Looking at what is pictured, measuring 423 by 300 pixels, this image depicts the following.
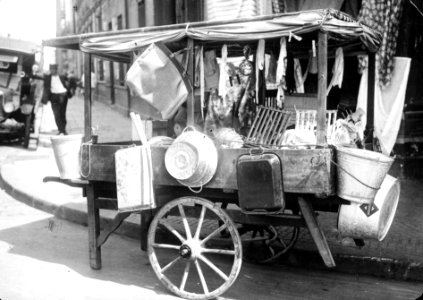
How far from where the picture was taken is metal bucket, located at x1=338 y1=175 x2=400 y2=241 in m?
4.29

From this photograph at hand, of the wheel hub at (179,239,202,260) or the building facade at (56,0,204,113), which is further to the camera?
the building facade at (56,0,204,113)

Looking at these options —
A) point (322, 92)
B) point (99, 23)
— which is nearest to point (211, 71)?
point (322, 92)

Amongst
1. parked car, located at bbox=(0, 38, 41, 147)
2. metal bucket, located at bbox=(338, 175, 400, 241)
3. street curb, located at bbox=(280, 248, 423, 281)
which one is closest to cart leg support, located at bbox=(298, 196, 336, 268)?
metal bucket, located at bbox=(338, 175, 400, 241)

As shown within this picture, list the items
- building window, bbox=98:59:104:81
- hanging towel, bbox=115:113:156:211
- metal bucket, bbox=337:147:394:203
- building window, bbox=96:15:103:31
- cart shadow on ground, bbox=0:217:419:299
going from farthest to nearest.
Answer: building window, bbox=96:15:103:31
building window, bbox=98:59:104:81
cart shadow on ground, bbox=0:217:419:299
hanging towel, bbox=115:113:156:211
metal bucket, bbox=337:147:394:203

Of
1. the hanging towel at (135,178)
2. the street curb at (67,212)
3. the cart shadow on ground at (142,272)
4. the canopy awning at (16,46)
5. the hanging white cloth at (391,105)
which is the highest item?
the canopy awning at (16,46)

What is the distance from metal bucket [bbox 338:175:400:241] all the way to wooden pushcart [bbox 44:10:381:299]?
17 centimetres

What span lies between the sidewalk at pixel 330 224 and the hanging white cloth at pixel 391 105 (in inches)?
33.0

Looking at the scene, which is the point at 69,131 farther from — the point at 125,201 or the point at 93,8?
the point at 93,8

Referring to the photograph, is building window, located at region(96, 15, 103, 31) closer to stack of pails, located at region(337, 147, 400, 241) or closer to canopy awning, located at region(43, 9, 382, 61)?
canopy awning, located at region(43, 9, 382, 61)

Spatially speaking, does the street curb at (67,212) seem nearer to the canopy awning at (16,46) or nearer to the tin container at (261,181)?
the tin container at (261,181)

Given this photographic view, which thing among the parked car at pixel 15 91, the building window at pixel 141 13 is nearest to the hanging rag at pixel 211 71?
the parked car at pixel 15 91

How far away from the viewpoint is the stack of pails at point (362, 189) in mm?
3789

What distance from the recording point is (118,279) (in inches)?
188

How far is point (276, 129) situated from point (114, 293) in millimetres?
2174
